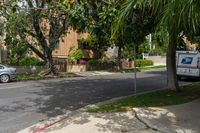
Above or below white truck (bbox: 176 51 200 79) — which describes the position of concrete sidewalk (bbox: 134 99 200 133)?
below

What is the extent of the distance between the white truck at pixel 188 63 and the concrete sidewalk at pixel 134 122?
45.2 feet

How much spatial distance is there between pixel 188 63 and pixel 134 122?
16.5m

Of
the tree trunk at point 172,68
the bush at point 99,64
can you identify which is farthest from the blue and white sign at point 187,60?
the bush at point 99,64

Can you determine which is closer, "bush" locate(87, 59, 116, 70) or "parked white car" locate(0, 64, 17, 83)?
"parked white car" locate(0, 64, 17, 83)

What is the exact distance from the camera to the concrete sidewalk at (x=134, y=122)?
9898mm

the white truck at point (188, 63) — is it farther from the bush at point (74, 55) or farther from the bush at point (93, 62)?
the bush at point (74, 55)

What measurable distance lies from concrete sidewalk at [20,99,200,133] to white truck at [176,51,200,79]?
13.8 metres

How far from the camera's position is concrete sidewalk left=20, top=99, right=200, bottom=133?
990cm

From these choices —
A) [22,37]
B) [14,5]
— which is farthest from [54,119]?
[22,37]

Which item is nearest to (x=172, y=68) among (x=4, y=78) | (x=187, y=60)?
(x=187, y=60)

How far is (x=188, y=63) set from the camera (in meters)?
26.4

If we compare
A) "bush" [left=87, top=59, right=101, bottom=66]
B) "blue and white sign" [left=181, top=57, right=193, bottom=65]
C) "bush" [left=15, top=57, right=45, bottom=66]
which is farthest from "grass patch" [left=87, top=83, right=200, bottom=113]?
"bush" [left=87, top=59, right=101, bottom=66]

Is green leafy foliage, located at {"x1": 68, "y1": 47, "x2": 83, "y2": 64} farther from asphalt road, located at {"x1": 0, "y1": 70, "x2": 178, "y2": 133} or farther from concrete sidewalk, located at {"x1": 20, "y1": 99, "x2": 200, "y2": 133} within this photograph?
concrete sidewalk, located at {"x1": 20, "y1": 99, "x2": 200, "y2": 133}

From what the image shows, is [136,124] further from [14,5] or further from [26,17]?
[26,17]
